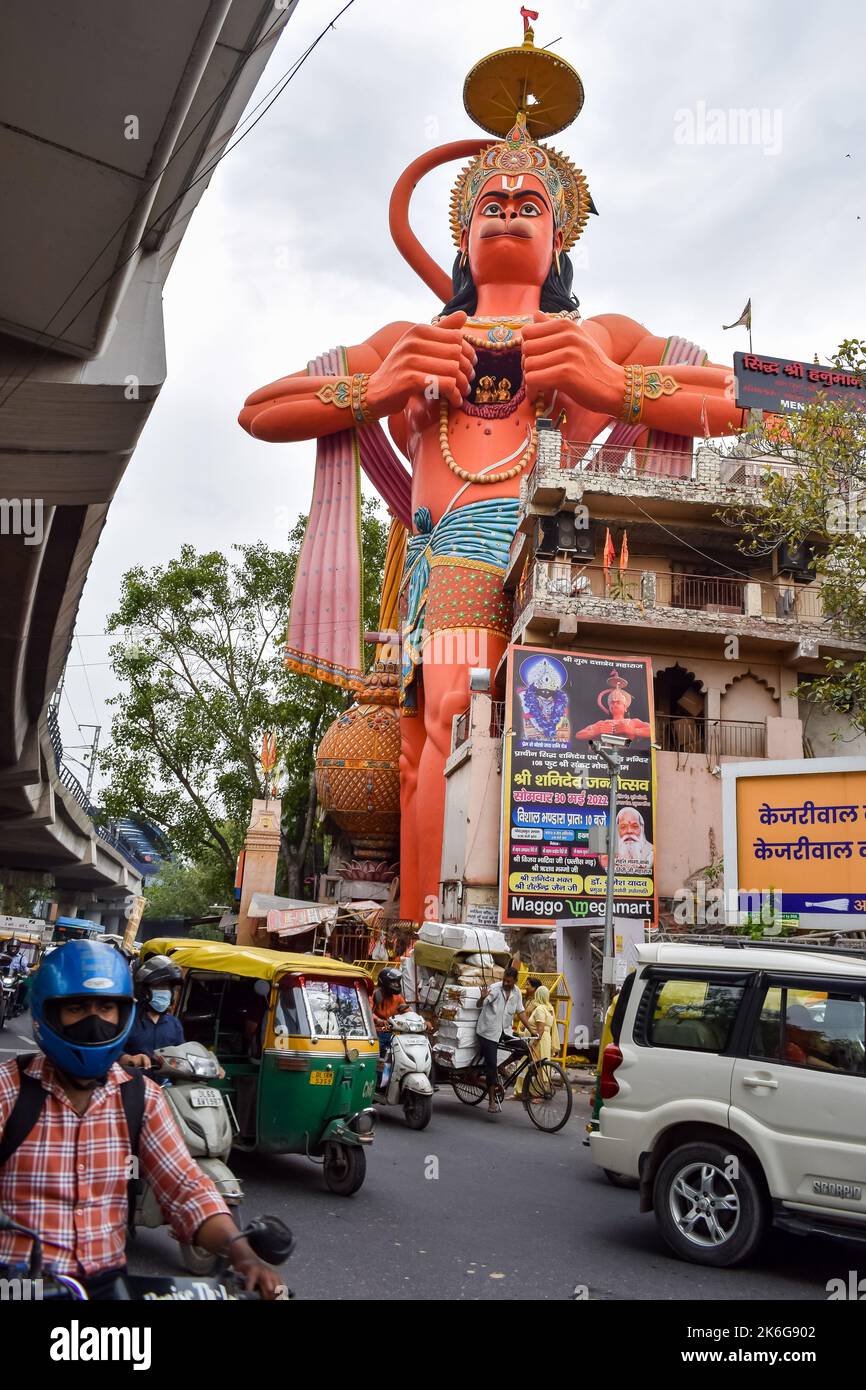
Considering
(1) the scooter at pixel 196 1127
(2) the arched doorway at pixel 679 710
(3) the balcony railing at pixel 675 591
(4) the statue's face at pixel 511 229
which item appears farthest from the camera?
(4) the statue's face at pixel 511 229

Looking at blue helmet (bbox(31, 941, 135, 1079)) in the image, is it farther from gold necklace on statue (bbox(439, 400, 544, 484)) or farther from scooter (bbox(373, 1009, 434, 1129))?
gold necklace on statue (bbox(439, 400, 544, 484))

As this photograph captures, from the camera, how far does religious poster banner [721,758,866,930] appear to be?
12.9m

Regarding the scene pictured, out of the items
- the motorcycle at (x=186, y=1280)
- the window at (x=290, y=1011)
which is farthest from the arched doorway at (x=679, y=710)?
the motorcycle at (x=186, y=1280)

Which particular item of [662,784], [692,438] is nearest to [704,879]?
[662,784]

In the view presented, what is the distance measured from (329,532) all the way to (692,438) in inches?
382

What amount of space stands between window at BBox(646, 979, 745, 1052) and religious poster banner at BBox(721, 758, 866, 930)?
20.1 feet

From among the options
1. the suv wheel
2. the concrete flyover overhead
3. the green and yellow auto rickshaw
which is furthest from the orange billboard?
the concrete flyover overhead

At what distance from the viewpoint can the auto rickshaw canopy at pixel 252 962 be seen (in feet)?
26.9

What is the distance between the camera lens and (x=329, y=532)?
94.2 ft

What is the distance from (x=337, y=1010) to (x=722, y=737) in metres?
16.3

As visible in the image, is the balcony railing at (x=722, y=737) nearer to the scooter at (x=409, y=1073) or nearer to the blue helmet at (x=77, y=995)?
the scooter at (x=409, y=1073)

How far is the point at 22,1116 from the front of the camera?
2.72 metres

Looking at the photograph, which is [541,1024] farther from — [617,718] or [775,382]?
[775,382]

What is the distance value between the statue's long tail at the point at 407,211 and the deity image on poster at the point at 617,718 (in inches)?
561
